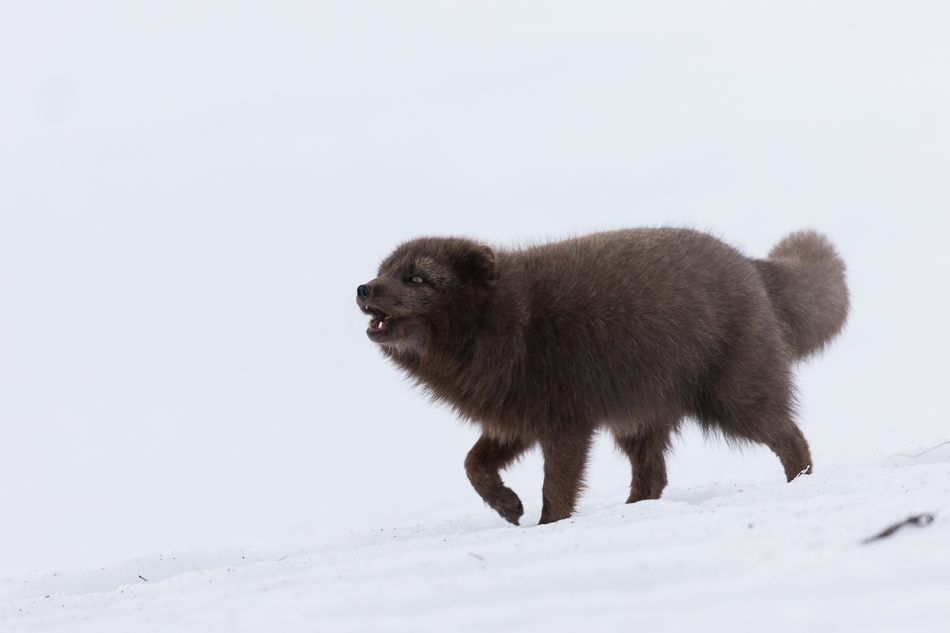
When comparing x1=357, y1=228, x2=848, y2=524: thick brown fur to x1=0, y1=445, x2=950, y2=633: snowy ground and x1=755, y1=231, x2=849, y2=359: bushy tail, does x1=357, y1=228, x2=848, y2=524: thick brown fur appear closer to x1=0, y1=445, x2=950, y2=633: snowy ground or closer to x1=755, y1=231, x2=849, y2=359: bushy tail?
x1=755, y1=231, x2=849, y2=359: bushy tail

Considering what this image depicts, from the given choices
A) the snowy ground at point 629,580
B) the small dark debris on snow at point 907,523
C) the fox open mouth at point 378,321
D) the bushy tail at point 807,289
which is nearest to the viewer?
the snowy ground at point 629,580

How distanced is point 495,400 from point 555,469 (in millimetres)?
566

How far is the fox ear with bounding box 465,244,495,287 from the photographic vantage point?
Answer: 18.9 ft

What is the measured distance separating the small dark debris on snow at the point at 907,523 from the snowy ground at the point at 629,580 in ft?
0.09

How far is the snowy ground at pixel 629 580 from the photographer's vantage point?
2.67m

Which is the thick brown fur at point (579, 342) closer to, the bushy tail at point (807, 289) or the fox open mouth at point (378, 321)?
the fox open mouth at point (378, 321)

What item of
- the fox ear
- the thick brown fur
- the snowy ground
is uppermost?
the fox ear

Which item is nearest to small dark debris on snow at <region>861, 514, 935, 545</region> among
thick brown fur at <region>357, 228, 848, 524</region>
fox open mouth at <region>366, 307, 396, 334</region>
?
thick brown fur at <region>357, 228, 848, 524</region>

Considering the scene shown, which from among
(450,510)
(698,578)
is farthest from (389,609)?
(450,510)

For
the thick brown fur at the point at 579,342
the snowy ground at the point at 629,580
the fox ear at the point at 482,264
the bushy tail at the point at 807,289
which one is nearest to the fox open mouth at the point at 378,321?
the thick brown fur at the point at 579,342

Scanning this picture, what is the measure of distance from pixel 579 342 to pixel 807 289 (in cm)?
225

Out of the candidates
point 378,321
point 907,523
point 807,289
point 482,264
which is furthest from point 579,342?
point 907,523

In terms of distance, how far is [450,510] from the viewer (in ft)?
27.9

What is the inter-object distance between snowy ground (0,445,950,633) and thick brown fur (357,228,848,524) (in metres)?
1.33
